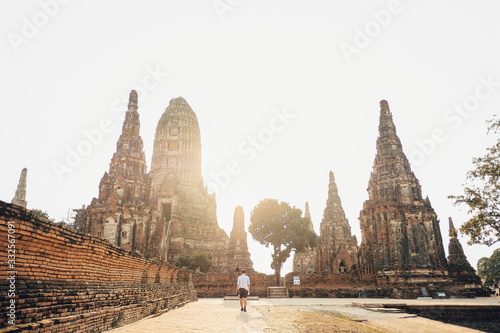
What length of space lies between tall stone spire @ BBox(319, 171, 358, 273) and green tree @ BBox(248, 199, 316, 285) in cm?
302

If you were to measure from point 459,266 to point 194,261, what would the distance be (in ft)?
83.5

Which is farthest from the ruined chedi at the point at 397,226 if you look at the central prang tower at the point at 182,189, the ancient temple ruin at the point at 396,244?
the central prang tower at the point at 182,189

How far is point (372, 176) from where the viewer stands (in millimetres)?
34594

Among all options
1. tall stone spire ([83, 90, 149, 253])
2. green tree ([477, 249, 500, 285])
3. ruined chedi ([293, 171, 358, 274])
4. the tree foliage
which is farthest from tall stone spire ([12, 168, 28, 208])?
green tree ([477, 249, 500, 285])

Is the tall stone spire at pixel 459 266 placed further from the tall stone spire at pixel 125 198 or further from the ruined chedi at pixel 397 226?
the tall stone spire at pixel 125 198

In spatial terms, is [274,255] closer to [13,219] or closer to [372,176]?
[372,176]

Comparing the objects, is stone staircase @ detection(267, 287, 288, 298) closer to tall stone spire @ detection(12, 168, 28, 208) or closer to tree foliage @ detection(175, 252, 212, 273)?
tree foliage @ detection(175, 252, 212, 273)

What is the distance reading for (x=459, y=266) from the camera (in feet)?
98.8

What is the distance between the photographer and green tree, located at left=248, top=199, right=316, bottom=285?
132 ft

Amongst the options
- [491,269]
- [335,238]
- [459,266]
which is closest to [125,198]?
[335,238]

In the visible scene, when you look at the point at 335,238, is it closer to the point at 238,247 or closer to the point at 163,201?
the point at 238,247

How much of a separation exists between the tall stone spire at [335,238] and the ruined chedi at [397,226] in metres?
8.30

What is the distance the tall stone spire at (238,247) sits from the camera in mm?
32856

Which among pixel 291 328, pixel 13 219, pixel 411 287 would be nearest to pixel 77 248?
pixel 13 219
